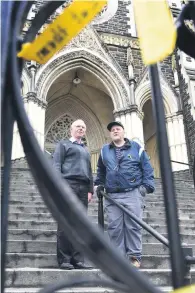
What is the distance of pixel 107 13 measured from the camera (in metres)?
14.8

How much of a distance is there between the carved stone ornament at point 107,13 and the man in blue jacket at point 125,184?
11.6 m

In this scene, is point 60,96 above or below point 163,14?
above

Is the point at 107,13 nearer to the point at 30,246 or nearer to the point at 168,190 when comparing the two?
the point at 30,246

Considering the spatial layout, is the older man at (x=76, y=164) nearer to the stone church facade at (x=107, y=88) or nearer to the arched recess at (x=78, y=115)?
the stone church facade at (x=107, y=88)

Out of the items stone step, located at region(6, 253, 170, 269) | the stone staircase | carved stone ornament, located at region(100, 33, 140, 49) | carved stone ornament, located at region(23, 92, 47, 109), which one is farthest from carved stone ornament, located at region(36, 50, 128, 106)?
stone step, located at region(6, 253, 170, 269)

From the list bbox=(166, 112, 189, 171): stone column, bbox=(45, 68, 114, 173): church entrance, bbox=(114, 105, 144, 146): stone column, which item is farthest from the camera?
bbox=(45, 68, 114, 173): church entrance

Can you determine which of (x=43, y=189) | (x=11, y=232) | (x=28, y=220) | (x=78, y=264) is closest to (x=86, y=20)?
(x=43, y=189)

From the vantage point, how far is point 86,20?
87 centimetres

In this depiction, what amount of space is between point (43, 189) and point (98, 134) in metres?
13.5

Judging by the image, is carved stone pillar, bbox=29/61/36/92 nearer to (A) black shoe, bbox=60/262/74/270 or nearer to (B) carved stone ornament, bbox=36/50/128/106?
(B) carved stone ornament, bbox=36/50/128/106

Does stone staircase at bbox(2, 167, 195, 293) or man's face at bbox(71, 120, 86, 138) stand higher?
man's face at bbox(71, 120, 86, 138)

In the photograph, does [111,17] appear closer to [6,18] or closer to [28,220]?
[28,220]

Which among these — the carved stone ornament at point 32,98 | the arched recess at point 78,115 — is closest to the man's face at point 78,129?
the carved stone ornament at point 32,98

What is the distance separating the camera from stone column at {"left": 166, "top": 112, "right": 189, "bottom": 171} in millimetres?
12430
